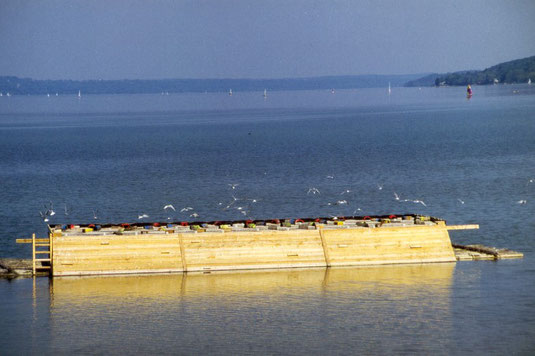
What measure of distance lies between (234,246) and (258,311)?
27.5 feet

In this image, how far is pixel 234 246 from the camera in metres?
72.1

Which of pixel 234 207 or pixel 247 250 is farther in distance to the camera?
pixel 234 207

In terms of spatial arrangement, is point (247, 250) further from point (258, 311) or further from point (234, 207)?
point (234, 207)

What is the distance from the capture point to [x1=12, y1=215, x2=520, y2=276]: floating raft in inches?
2778

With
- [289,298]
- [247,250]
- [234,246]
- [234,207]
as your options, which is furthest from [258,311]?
[234,207]

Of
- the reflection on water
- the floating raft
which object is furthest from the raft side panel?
the reflection on water

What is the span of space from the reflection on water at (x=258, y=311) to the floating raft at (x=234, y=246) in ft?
2.77

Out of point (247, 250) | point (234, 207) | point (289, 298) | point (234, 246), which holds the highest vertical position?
point (234, 207)

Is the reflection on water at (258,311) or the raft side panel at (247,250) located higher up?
the raft side panel at (247,250)

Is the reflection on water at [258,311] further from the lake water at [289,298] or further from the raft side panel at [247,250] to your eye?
the raft side panel at [247,250]

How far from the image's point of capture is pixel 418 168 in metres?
147

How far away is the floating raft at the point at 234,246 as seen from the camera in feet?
232

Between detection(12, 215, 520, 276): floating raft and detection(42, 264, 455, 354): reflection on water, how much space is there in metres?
0.84

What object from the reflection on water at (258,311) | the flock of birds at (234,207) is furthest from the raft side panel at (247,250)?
the flock of birds at (234,207)
